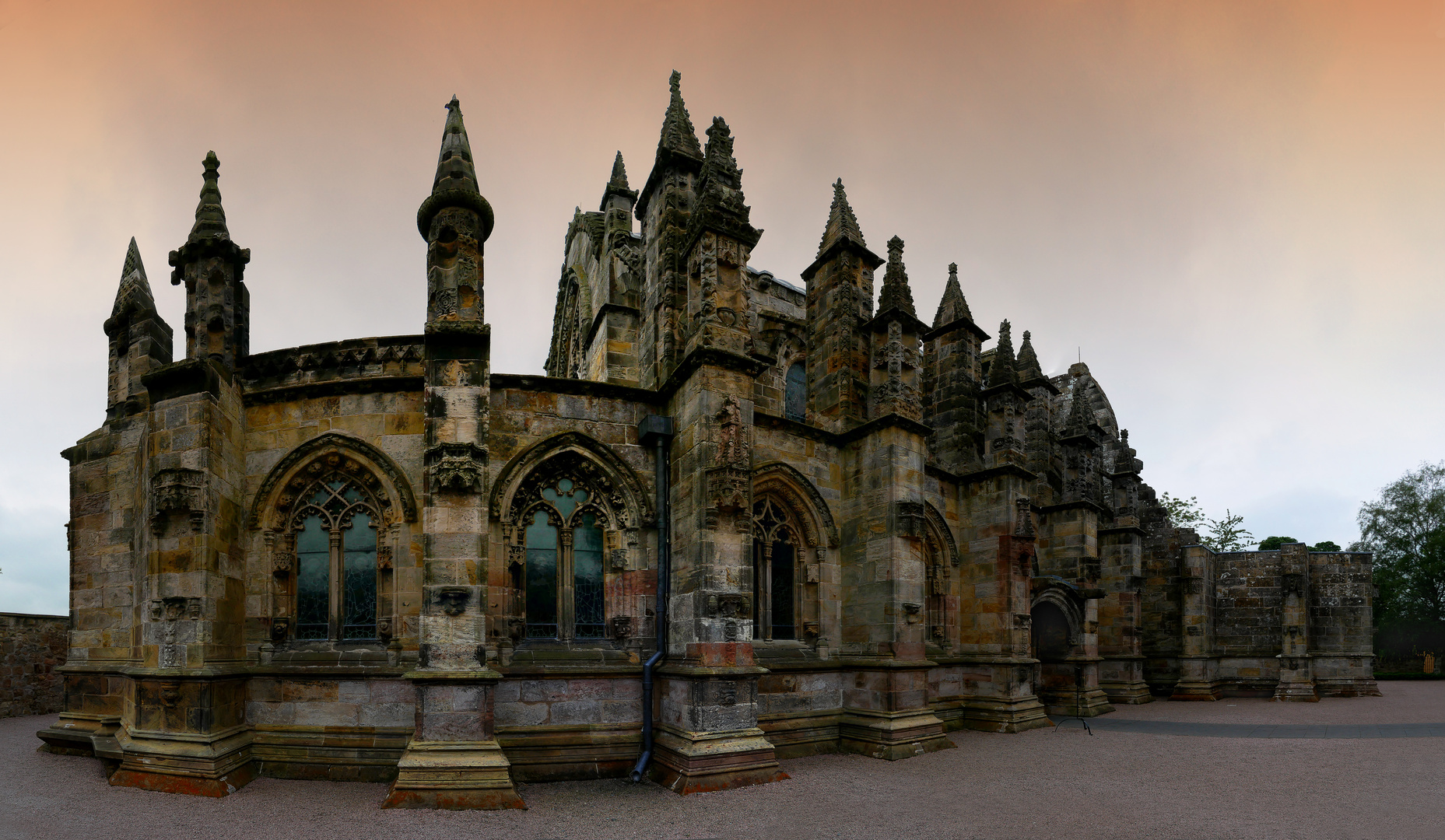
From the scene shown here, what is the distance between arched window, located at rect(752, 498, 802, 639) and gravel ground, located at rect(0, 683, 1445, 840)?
6.99 ft

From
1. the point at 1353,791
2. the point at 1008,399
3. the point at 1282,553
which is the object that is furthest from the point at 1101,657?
the point at 1353,791

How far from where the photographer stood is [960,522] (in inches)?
655


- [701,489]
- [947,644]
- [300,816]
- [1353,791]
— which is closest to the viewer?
[300,816]

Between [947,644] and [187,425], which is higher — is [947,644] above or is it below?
below

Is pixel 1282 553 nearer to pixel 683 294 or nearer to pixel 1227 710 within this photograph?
pixel 1227 710

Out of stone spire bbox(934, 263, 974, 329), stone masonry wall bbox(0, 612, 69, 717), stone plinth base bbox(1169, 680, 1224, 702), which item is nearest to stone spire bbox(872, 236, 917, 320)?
stone spire bbox(934, 263, 974, 329)

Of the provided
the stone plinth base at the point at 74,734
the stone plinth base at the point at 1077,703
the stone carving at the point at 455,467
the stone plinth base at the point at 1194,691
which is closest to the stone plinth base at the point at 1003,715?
the stone plinth base at the point at 1077,703

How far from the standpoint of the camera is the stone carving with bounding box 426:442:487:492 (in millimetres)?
9336

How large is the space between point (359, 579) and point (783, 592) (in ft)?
21.9

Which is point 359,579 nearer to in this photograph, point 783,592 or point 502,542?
point 502,542

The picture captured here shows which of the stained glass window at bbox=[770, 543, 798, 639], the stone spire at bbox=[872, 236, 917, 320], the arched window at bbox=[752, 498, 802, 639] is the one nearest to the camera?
the arched window at bbox=[752, 498, 802, 639]

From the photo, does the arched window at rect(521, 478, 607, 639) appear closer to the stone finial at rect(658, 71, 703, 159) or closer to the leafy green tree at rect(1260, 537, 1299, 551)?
the stone finial at rect(658, 71, 703, 159)

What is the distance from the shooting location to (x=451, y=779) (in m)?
8.60

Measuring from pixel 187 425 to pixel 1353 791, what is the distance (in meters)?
15.6
